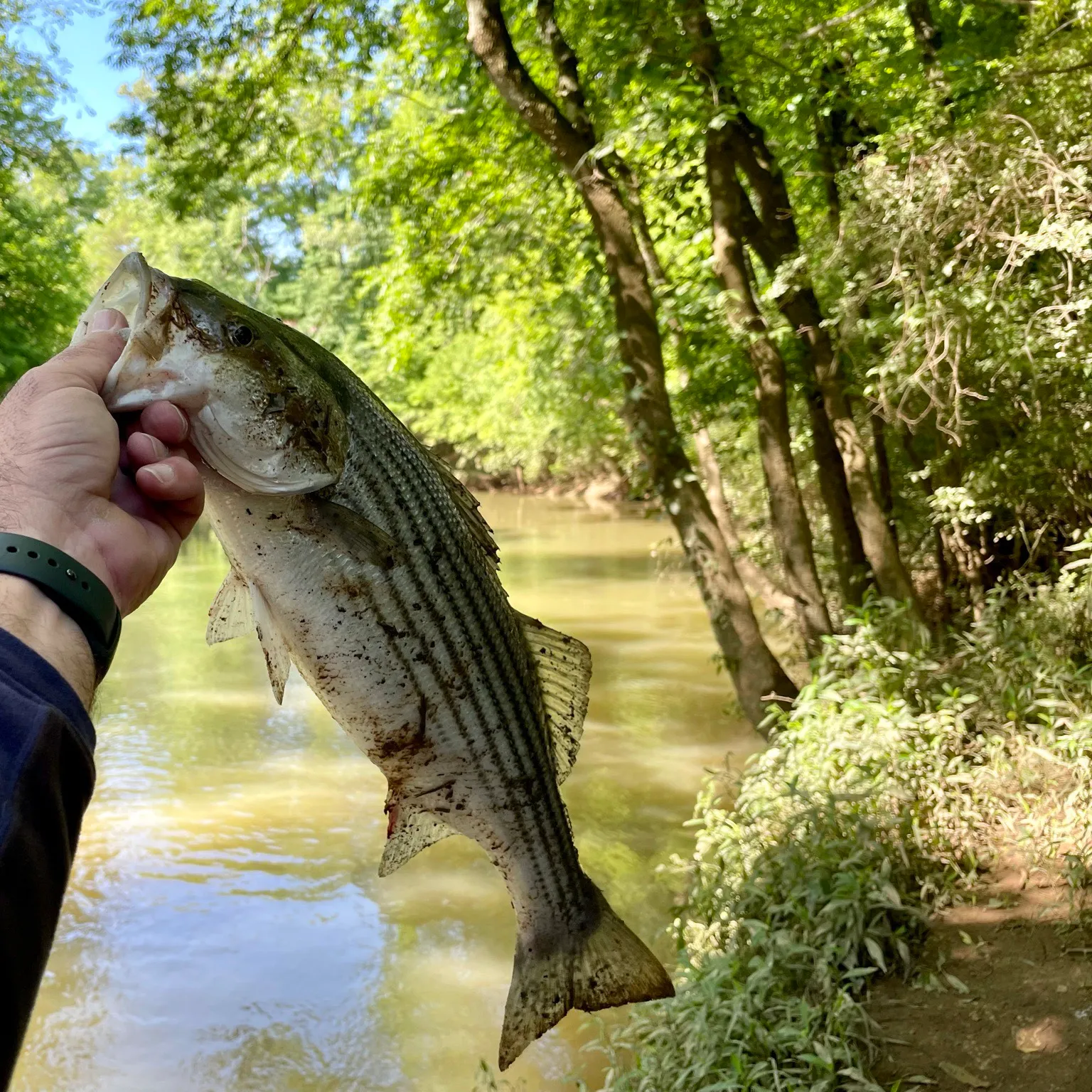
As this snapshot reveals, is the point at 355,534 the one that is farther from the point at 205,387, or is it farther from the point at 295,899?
the point at 295,899

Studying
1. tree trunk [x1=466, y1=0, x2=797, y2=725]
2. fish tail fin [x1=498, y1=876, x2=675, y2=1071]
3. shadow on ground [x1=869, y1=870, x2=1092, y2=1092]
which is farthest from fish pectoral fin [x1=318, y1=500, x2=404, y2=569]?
tree trunk [x1=466, y1=0, x2=797, y2=725]

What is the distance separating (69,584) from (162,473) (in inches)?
9.4

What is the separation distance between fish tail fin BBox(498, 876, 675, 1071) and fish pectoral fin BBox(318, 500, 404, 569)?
2.52 ft

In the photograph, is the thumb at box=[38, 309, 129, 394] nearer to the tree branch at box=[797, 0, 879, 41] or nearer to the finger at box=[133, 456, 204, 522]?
the finger at box=[133, 456, 204, 522]

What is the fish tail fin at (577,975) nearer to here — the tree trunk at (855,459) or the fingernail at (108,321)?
the fingernail at (108,321)

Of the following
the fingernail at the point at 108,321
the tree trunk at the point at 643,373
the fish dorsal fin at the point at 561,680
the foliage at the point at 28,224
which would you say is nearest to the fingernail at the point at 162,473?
the fingernail at the point at 108,321

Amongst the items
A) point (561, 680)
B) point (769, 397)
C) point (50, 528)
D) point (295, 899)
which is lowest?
point (295, 899)

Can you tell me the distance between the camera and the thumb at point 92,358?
1539 millimetres

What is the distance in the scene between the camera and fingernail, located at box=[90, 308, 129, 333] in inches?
64.5

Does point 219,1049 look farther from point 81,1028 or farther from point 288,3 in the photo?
point 288,3

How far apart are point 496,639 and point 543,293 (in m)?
9.82

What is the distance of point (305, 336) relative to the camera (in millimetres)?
1713

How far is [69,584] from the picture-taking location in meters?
1.43

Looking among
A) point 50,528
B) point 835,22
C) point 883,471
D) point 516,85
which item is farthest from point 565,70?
point 50,528
